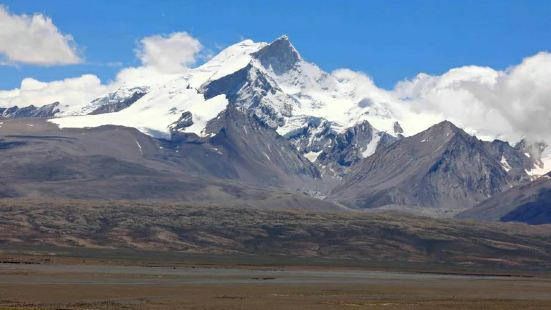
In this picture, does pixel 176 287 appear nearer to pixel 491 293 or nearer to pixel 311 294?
pixel 311 294

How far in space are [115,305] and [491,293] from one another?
78.8 metres

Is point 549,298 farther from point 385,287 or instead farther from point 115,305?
point 115,305

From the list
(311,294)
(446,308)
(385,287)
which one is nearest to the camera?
(446,308)

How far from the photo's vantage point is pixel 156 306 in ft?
445

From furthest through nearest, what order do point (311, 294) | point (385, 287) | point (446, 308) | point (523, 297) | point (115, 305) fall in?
point (385, 287) → point (523, 297) → point (311, 294) → point (446, 308) → point (115, 305)

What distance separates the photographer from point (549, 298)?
580 feet

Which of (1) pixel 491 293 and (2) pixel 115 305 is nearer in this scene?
(2) pixel 115 305

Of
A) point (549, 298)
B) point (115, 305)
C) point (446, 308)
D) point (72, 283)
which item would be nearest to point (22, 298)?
point (115, 305)

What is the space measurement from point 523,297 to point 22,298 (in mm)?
85449

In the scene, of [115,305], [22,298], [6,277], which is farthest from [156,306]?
[6,277]

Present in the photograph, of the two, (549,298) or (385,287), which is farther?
(385,287)

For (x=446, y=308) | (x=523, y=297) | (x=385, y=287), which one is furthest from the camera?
(x=385, y=287)

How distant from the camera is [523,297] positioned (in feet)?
584

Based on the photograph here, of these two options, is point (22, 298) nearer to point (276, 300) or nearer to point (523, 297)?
point (276, 300)
